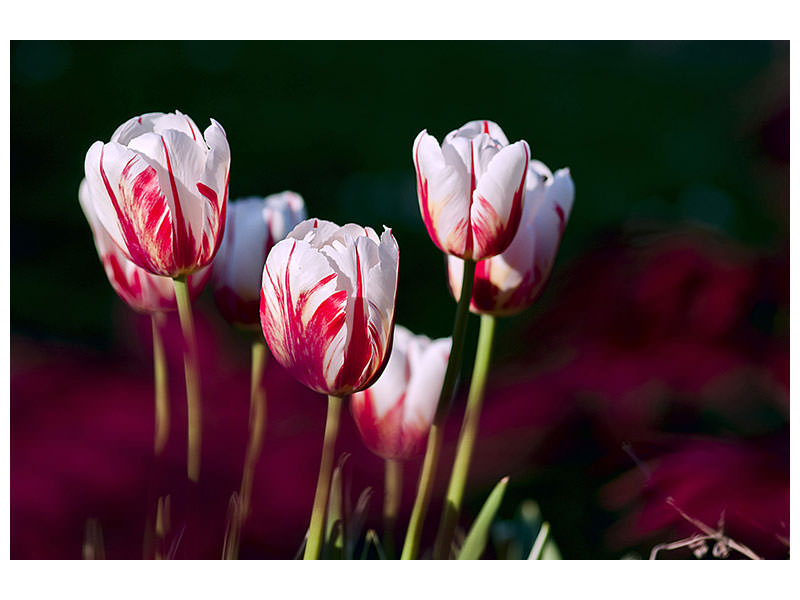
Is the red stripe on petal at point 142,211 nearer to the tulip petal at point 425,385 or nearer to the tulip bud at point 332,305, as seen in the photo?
the tulip bud at point 332,305

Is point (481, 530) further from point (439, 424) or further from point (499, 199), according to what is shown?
point (499, 199)

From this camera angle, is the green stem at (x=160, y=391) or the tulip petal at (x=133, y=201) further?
the green stem at (x=160, y=391)

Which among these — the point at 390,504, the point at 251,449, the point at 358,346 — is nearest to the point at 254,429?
the point at 251,449

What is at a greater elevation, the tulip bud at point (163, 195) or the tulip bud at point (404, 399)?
the tulip bud at point (163, 195)

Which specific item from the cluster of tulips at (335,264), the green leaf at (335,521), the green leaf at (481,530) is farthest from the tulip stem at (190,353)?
the green leaf at (481,530)

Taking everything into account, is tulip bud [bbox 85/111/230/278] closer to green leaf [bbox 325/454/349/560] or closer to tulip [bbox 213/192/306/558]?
tulip [bbox 213/192/306/558]

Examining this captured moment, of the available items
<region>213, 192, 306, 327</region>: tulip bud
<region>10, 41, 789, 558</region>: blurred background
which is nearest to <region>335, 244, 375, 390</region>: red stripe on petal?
<region>213, 192, 306, 327</region>: tulip bud
